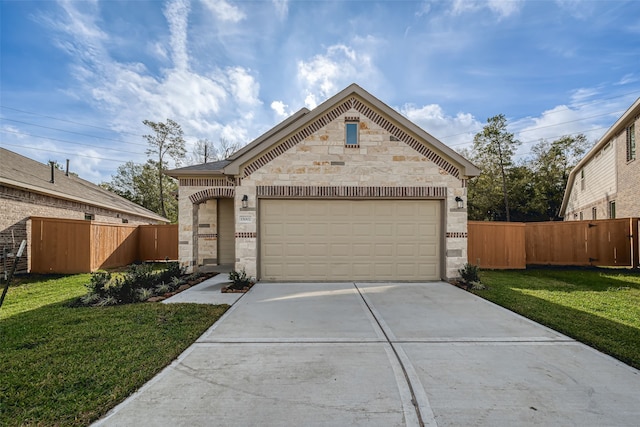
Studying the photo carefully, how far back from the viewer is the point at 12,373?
3236 millimetres

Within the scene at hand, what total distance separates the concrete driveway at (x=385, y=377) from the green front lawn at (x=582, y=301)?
0.41 metres

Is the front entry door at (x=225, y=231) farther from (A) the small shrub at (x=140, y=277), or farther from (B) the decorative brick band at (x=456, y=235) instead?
(B) the decorative brick band at (x=456, y=235)

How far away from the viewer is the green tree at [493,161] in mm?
26781

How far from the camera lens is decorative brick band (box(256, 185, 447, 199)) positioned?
840 centimetres

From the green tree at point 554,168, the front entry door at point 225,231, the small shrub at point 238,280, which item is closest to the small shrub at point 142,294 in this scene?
the small shrub at point 238,280

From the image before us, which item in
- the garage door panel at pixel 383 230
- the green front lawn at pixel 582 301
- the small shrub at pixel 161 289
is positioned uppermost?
the garage door panel at pixel 383 230

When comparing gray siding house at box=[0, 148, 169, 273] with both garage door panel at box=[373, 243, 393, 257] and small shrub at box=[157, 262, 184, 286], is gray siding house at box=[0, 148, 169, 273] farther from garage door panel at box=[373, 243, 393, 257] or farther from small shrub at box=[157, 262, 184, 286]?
garage door panel at box=[373, 243, 393, 257]

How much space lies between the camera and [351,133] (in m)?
8.59

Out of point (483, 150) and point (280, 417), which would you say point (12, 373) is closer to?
point (280, 417)

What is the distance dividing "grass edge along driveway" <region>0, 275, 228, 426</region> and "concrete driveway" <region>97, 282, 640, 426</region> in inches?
11.3

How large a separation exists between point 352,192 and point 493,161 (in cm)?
2522

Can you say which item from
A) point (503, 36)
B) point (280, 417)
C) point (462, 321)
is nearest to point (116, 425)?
point (280, 417)

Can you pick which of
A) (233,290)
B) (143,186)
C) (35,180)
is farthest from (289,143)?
(143,186)

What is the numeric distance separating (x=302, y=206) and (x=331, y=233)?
47.1 inches
